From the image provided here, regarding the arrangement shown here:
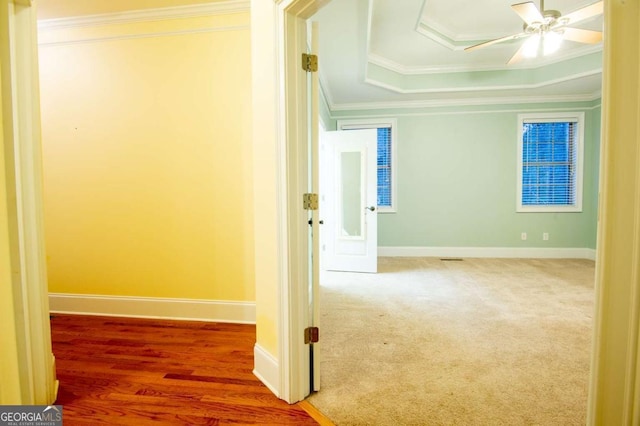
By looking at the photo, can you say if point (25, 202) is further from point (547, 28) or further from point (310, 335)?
point (547, 28)

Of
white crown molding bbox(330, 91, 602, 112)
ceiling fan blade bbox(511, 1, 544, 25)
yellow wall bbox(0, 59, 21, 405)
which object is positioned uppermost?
white crown molding bbox(330, 91, 602, 112)

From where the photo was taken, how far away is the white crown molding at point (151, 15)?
8.79ft

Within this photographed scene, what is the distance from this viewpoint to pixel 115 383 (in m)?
1.92

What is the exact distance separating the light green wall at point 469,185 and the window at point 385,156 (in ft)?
0.37

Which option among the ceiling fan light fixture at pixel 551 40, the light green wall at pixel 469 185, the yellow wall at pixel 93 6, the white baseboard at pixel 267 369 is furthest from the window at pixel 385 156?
the white baseboard at pixel 267 369

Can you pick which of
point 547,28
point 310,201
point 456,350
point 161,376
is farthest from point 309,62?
point 547,28

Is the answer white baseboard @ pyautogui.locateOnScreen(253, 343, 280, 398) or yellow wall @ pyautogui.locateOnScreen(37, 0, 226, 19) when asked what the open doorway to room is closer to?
white baseboard @ pyautogui.locateOnScreen(253, 343, 280, 398)

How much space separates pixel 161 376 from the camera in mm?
1991

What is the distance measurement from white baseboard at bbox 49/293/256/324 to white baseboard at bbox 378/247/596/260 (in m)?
3.57

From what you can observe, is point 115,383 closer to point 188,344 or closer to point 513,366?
point 188,344

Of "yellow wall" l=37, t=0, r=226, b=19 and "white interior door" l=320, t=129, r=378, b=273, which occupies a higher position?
"yellow wall" l=37, t=0, r=226, b=19

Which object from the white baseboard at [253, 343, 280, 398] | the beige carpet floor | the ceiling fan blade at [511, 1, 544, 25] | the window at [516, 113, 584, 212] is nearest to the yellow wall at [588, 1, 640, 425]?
the beige carpet floor

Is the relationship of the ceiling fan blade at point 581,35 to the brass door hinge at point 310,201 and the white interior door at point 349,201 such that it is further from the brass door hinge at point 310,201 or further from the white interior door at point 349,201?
the brass door hinge at point 310,201

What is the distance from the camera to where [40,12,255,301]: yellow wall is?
279cm
